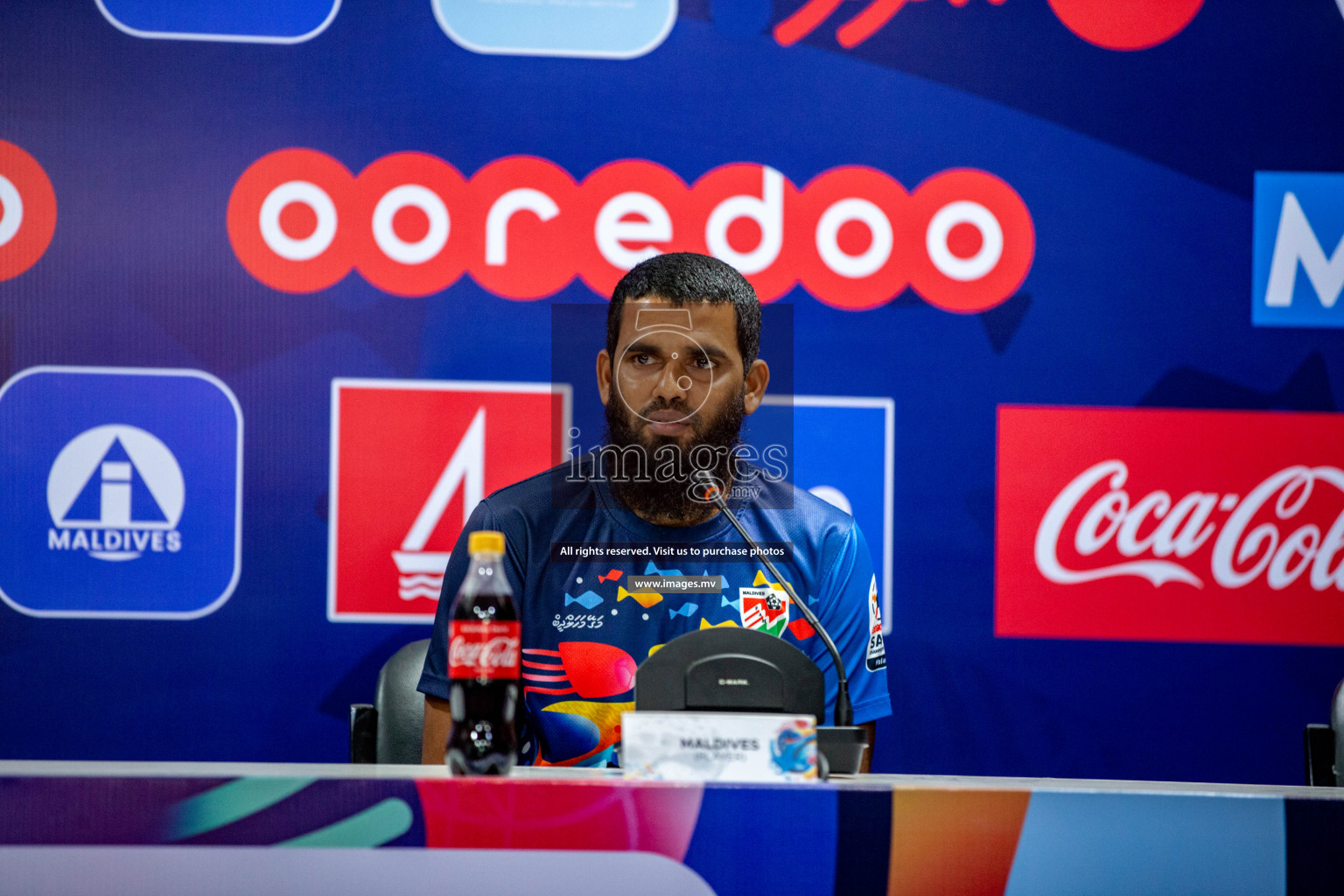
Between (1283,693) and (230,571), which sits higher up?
(230,571)

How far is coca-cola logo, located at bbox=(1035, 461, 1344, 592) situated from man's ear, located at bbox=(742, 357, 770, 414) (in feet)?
3.24

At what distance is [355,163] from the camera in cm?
236

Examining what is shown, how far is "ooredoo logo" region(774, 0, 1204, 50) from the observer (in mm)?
2393

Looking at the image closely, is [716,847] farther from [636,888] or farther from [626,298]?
[626,298]

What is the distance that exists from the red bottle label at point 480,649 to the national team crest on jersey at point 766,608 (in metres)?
0.54

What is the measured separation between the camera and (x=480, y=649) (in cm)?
101

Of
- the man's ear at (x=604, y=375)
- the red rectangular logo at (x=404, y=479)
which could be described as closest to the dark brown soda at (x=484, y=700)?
the man's ear at (x=604, y=375)

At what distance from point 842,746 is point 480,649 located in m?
0.37

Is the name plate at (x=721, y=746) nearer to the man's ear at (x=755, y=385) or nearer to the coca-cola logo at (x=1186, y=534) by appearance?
the man's ear at (x=755, y=385)

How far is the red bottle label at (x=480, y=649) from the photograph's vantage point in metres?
1.01

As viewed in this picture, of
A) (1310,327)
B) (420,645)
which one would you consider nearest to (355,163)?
(420,645)

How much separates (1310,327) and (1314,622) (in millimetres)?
677

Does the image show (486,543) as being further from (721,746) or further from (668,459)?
(668,459)

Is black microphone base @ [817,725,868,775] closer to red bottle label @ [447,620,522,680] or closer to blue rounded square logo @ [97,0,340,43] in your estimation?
red bottle label @ [447,620,522,680]
